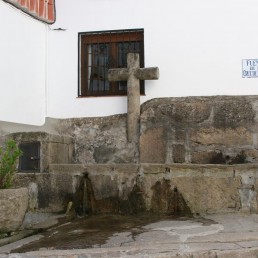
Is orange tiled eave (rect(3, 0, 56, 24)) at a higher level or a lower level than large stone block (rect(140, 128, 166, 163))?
higher

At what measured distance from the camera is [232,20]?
5.58 meters

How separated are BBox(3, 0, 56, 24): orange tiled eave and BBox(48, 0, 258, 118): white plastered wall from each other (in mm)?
112

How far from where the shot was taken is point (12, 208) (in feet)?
10.8

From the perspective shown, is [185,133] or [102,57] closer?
[185,133]

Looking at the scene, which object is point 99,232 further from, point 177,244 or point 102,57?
point 102,57

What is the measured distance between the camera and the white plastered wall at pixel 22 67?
17.0ft

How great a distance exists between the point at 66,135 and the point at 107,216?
171cm

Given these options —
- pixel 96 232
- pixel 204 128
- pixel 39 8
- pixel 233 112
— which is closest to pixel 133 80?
pixel 204 128

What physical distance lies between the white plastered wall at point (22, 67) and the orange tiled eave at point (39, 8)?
0.23 ft

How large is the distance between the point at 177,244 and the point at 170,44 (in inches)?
134

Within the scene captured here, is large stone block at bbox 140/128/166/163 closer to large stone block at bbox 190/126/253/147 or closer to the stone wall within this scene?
the stone wall

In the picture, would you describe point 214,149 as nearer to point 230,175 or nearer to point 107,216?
point 230,175

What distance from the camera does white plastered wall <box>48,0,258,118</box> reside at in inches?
219

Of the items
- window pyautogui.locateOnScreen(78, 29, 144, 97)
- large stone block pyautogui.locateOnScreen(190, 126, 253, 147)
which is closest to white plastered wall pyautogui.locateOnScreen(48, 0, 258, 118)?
window pyautogui.locateOnScreen(78, 29, 144, 97)
